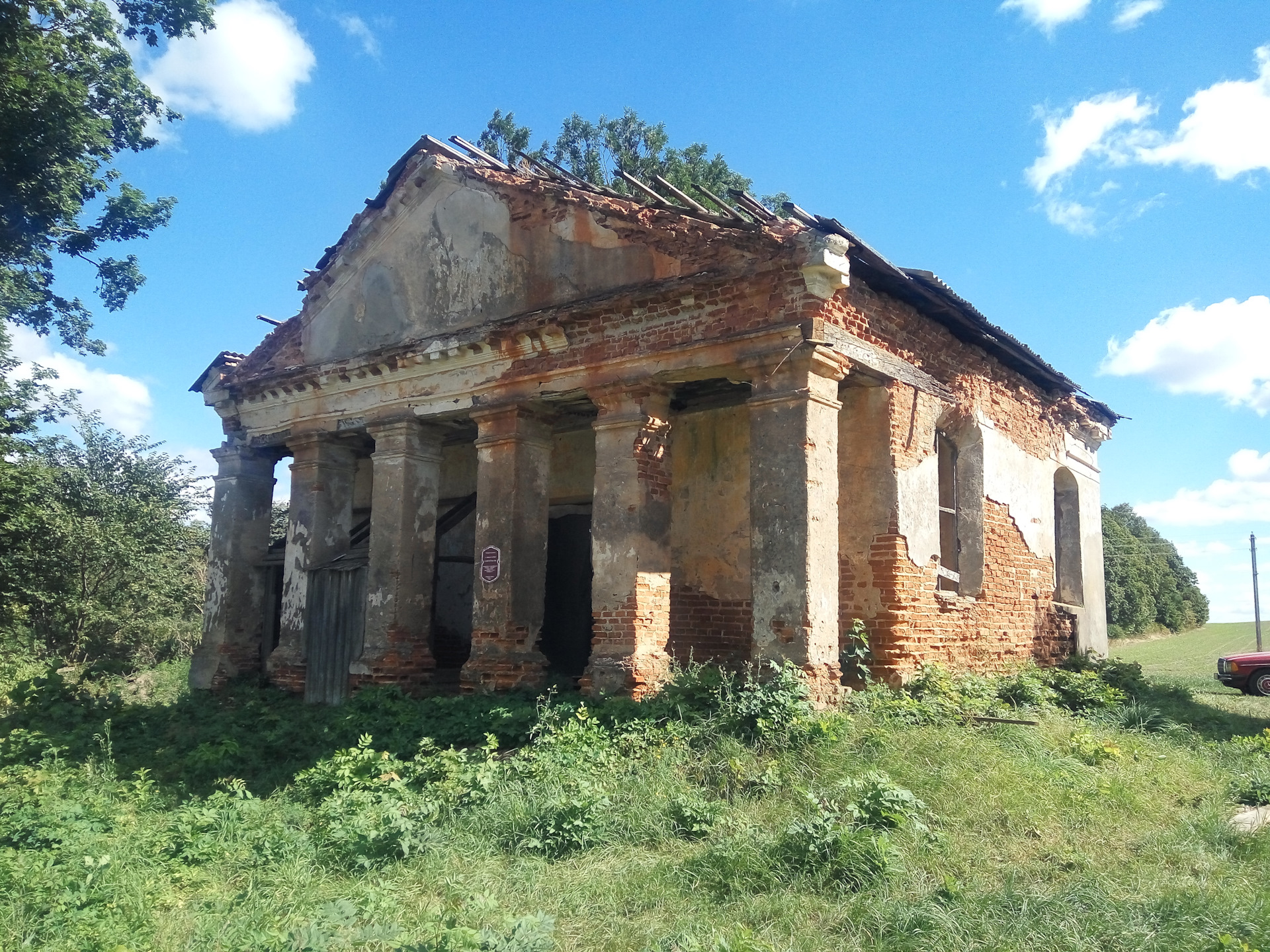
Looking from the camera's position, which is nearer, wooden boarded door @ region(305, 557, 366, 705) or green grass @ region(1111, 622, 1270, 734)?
green grass @ region(1111, 622, 1270, 734)

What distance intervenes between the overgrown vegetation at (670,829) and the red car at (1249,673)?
9.04 meters

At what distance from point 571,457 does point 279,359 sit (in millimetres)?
4549

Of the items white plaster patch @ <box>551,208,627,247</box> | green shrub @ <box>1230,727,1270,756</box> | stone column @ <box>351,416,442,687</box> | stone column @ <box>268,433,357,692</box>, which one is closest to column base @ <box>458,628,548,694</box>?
stone column @ <box>351,416,442,687</box>

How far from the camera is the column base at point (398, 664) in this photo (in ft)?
36.4

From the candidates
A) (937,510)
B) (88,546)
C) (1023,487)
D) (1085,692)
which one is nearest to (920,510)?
(937,510)

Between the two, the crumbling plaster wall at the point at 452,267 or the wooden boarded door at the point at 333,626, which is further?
the wooden boarded door at the point at 333,626

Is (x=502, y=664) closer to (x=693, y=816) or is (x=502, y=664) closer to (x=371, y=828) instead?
(x=371, y=828)

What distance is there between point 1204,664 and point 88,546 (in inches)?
1167

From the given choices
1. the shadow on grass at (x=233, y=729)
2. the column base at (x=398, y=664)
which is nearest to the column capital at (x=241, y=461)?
the shadow on grass at (x=233, y=729)

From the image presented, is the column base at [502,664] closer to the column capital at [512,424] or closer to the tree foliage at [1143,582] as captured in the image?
the column capital at [512,424]

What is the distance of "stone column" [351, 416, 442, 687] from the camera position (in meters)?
11.2

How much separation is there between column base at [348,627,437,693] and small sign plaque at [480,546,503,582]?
151cm

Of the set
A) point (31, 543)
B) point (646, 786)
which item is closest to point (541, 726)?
point (646, 786)

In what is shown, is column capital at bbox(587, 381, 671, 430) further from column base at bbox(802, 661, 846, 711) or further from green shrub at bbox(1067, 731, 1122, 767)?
green shrub at bbox(1067, 731, 1122, 767)
